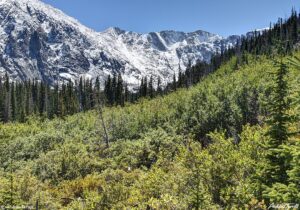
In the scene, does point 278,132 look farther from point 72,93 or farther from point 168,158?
point 72,93

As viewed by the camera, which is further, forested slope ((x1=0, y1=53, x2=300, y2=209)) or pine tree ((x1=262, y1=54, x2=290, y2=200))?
forested slope ((x1=0, y1=53, x2=300, y2=209))

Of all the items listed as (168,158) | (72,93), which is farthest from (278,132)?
(72,93)

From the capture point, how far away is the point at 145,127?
1730 inches

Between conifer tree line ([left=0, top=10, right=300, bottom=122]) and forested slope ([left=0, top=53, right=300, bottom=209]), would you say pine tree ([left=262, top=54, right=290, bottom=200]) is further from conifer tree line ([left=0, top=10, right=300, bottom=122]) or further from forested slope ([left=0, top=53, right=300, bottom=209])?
conifer tree line ([left=0, top=10, right=300, bottom=122])

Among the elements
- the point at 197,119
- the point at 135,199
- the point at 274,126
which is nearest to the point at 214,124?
the point at 197,119

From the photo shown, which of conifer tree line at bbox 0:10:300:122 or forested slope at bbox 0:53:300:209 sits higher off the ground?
conifer tree line at bbox 0:10:300:122

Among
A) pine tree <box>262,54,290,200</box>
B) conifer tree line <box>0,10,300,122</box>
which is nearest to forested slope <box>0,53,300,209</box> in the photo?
pine tree <box>262,54,290,200</box>

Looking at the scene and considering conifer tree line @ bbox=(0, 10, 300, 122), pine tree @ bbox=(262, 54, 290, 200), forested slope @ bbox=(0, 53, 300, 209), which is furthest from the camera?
conifer tree line @ bbox=(0, 10, 300, 122)

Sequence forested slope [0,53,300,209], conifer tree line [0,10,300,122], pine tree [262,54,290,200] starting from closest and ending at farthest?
pine tree [262,54,290,200], forested slope [0,53,300,209], conifer tree line [0,10,300,122]

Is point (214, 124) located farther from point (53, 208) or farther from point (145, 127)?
point (53, 208)

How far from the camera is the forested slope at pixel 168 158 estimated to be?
1102 centimetres

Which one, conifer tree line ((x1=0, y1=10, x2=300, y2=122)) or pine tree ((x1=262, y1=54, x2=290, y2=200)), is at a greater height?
conifer tree line ((x1=0, y1=10, x2=300, y2=122))

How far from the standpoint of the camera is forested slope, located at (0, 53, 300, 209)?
11.0 meters

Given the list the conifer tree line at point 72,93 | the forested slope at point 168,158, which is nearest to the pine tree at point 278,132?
the forested slope at point 168,158
